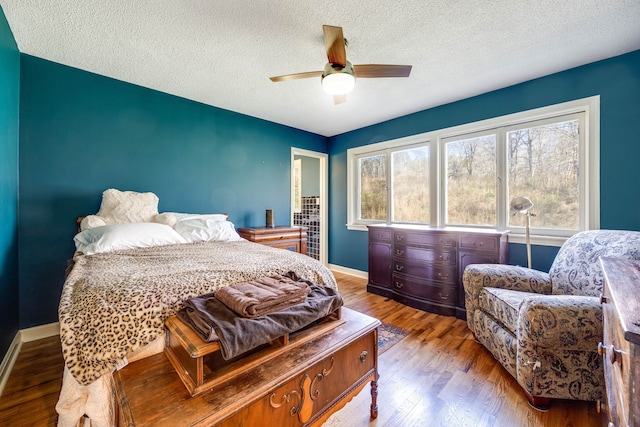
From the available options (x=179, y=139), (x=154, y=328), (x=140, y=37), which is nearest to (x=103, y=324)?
(x=154, y=328)

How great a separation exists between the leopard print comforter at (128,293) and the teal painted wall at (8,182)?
0.68 m

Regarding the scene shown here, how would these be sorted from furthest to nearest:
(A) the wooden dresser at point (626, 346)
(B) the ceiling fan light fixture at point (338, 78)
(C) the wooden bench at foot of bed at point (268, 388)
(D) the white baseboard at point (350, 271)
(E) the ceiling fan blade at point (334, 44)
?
(D) the white baseboard at point (350, 271), (B) the ceiling fan light fixture at point (338, 78), (E) the ceiling fan blade at point (334, 44), (C) the wooden bench at foot of bed at point (268, 388), (A) the wooden dresser at point (626, 346)

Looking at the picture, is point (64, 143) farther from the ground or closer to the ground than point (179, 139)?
closer to the ground

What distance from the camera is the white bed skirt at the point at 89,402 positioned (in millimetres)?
1010

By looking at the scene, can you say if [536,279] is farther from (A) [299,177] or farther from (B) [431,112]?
(A) [299,177]

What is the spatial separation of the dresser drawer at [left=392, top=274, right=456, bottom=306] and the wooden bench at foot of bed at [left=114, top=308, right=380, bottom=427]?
5.91 feet

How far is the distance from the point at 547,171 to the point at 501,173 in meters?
0.40

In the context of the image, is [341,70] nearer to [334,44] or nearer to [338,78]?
[338,78]

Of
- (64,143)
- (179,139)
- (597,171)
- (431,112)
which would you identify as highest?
(431,112)

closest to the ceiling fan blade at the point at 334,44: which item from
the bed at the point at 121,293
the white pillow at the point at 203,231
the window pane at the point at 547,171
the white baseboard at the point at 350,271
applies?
the bed at the point at 121,293

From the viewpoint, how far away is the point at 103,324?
1.01m

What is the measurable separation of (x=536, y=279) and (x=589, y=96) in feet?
5.90

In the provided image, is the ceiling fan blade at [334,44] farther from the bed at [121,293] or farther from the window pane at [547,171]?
the window pane at [547,171]

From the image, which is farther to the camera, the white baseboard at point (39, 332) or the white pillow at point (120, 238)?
the white baseboard at point (39, 332)
